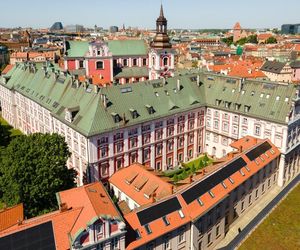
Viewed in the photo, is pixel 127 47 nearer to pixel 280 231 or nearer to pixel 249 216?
pixel 249 216

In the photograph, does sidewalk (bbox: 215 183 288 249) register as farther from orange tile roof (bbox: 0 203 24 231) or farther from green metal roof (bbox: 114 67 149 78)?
green metal roof (bbox: 114 67 149 78)

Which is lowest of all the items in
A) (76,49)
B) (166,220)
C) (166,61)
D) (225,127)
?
(166,220)

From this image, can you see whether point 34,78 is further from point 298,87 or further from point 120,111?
point 298,87

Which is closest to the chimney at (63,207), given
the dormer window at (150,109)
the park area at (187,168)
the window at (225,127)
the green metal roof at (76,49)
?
the park area at (187,168)

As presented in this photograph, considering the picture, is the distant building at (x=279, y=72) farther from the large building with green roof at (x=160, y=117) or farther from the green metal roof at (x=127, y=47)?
the large building with green roof at (x=160, y=117)

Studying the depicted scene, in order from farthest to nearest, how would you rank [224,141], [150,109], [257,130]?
[224,141] < [257,130] < [150,109]

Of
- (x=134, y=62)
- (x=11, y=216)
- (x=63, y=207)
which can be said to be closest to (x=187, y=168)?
(x=63, y=207)

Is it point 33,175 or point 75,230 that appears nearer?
point 75,230
